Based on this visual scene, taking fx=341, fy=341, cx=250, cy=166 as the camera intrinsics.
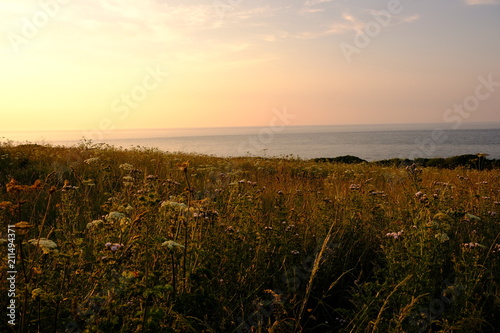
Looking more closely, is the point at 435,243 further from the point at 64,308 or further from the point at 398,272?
the point at 64,308

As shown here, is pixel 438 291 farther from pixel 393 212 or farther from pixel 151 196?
pixel 151 196

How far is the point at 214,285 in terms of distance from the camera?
122 inches

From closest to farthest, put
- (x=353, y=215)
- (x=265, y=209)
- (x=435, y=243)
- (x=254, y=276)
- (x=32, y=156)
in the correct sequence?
(x=435, y=243), (x=254, y=276), (x=353, y=215), (x=265, y=209), (x=32, y=156)

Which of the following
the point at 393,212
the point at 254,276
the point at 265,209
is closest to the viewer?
the point at 254,276

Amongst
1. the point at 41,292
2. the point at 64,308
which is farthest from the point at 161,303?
the point at 41,292

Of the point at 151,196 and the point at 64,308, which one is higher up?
the point at 151,196

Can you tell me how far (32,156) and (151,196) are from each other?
10688 millimetres

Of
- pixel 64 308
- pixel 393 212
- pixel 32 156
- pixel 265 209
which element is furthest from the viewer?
pixel 32 156

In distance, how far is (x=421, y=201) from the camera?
3428mm

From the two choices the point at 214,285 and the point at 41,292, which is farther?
the point at 214,285

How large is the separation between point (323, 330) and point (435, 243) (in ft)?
4.32

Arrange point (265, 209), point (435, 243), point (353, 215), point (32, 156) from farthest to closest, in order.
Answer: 1. point (32, 156)
2. point (265, 209)
3. point (353, 215)
4. point (435, 243)

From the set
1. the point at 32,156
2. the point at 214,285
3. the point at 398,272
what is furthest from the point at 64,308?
the point at 32,156

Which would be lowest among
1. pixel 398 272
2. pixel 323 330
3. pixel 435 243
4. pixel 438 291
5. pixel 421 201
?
pixel 323 330
